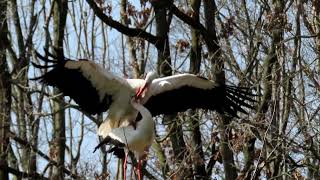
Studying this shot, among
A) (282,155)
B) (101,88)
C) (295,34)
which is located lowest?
(282,155)

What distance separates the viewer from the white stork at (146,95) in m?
13.0

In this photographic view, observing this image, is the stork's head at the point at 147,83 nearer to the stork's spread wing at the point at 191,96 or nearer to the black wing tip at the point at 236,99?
the stork's spread wing at the point at 191,96

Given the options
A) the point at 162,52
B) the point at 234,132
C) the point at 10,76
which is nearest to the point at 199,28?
the point at 162,52

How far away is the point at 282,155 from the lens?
1284cm

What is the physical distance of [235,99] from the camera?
13.5 meters

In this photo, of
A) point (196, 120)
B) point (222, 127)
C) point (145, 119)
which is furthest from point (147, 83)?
point (196, 120)

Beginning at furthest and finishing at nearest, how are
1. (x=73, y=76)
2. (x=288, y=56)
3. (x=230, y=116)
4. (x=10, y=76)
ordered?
(x=10, y=76) → (x=288, y=56) → (x=230, y=116) → (x=73, y=76)

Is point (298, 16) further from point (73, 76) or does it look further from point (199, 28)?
point (73, 76)

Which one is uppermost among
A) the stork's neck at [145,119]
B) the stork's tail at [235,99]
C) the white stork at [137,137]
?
the stork's tail at [235,99]

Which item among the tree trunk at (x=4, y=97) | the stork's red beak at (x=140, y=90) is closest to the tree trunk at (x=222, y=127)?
the stork's red beak at (x=140, y=90)

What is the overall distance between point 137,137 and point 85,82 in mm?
1376

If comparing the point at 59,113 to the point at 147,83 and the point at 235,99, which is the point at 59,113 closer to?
the point at 147,83

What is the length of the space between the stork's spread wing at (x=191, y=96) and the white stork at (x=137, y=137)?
2.61 ft

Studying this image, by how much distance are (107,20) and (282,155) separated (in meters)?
3.28
